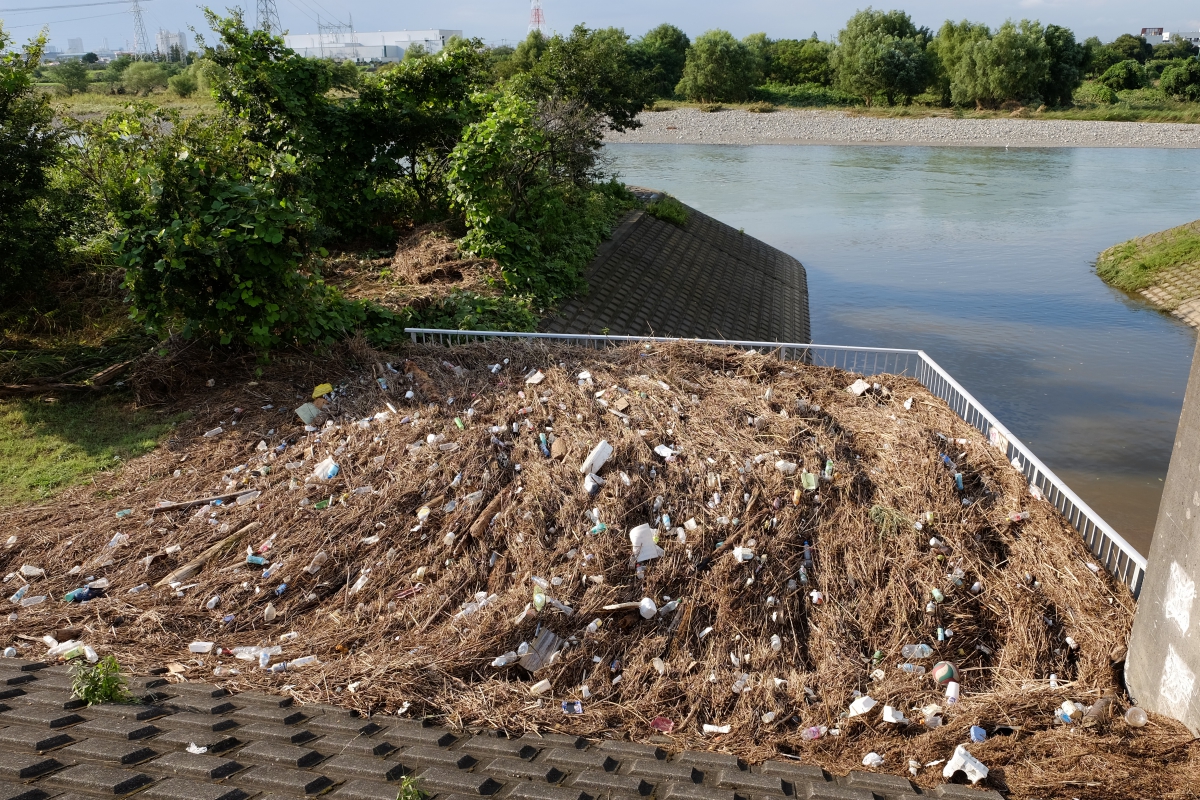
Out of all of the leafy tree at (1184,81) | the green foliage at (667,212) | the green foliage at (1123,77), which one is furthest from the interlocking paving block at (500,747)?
the green foliage at (1123,77)

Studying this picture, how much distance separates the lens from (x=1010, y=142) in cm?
4969

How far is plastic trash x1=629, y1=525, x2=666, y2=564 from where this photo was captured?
18.5ft

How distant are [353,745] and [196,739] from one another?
2.17 feet

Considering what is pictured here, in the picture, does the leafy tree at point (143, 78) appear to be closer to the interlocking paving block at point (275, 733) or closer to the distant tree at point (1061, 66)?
the distant tree at point (1061, 66)

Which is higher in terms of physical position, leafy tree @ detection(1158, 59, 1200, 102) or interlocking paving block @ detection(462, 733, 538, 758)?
leafy tree @ detection(1158, 59, 1200, 102)

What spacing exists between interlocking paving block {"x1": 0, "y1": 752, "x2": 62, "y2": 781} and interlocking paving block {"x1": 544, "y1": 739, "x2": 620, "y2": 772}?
2002 mm

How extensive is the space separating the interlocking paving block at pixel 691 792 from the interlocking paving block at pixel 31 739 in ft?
8.21

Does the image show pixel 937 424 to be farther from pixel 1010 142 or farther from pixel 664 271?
pixel 1010 142

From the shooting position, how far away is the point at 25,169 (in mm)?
9297

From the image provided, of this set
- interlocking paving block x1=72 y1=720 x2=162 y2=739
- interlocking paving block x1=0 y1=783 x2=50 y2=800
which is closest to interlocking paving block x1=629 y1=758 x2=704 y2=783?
interlocking paving block x1=72 y1=720 x2=162 y2=739

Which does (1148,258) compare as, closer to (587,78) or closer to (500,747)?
(587,78)

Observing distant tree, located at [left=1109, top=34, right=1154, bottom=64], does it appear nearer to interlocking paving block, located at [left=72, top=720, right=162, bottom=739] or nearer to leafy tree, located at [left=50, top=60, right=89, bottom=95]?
leafy tree, located at [left=50, top=60, right=89, bottom=95]

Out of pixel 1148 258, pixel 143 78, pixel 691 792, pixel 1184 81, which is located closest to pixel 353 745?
pixel 691 792

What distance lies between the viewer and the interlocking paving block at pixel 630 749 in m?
4.16
